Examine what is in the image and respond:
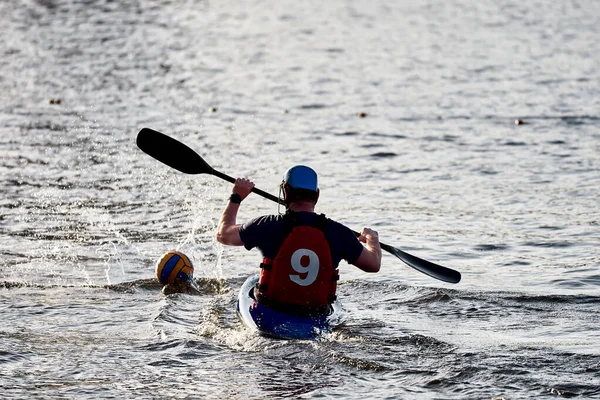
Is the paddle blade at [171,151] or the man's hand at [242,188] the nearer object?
the man's hand at [242,188]

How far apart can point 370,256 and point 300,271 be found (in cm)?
59

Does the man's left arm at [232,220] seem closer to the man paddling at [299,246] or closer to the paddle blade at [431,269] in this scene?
the man paddling at [299,246]

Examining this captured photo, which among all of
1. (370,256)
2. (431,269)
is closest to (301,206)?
(370,256)

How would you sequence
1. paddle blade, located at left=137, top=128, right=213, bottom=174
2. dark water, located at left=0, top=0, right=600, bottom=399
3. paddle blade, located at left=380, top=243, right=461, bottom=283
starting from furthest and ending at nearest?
paddle blade, located at left=137, top=128, right=213, bottom=174 < paddle blade, located at left=380, top=243, right=461, bottom=283 < dark water, located at left=0, top=0, right=600, bottom=399

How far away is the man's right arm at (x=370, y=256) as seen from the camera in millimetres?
8625

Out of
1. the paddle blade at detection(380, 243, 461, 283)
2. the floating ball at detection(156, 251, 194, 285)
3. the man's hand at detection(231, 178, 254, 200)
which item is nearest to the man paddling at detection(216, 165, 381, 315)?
the man's hand at detection(231, 178, 254, 200)

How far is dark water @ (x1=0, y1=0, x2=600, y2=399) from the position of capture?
808 centimetres

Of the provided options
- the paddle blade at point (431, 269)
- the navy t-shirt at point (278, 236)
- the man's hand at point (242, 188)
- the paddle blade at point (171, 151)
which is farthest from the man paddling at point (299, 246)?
the paddle blade at point (171, 151)

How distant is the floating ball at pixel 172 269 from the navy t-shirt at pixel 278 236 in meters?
2.22

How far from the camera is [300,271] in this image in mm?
8500

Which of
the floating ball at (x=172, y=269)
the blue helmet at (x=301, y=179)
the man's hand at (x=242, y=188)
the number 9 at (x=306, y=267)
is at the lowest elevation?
the floating ball at (x=172, y=269)

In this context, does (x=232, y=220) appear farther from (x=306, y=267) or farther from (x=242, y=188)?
(x=306, y=267)

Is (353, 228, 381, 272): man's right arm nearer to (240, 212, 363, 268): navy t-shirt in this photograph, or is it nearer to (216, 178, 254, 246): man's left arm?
(240, 212, 363, 268): navy t-shirt

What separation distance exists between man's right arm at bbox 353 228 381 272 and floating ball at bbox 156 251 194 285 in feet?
7.78
